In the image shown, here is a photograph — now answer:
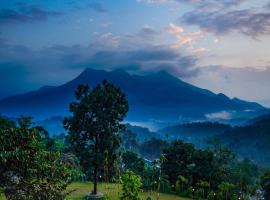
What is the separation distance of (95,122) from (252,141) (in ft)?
398

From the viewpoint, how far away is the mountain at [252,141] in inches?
5052

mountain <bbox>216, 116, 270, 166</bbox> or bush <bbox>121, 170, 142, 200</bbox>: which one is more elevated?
mountain <bbox>216, 116, 270, 166</bbox>

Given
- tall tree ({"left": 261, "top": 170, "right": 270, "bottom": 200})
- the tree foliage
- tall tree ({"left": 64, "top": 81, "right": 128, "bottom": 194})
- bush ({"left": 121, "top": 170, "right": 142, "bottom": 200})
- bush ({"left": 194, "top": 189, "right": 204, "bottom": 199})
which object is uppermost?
tall tree ({"left": 64, "top": 81, "right": 128, "bottom": 194})

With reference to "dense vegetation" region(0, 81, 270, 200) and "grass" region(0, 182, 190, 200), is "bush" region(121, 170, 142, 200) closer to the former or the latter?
"dense vegetation" region(0, 81, 270, 200)

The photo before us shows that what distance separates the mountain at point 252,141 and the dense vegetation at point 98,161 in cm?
7569

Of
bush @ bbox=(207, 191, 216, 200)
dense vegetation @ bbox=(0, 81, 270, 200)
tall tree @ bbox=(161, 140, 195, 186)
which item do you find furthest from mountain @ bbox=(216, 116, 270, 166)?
bush @ bbox=(207, 191, 216, 200)

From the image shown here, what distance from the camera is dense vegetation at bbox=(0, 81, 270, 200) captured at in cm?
1176

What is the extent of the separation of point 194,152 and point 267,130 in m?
112

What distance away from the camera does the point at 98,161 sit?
30578mm

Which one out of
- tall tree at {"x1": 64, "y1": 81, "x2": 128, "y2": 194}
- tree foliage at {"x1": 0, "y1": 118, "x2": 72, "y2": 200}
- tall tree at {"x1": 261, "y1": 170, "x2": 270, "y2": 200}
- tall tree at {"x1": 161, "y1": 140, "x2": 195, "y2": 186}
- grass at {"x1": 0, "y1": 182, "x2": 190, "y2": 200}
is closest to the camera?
tree foliage at {"x1": 0, "y1": 118, "x2": 72, "y2": 200}

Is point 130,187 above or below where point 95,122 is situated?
below

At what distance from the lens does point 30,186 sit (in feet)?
38.5

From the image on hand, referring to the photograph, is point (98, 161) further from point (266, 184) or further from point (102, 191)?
point (266, 184)

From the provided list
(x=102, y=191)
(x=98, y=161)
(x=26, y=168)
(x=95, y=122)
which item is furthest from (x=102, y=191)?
(x=26, y=168)
